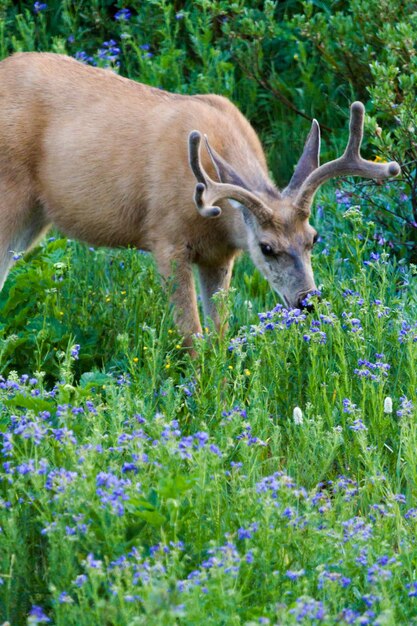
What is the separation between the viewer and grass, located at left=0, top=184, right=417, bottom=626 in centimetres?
351

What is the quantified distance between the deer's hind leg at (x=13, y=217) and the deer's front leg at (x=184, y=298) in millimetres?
875

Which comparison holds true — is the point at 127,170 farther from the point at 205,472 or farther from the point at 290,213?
the point at 205,472

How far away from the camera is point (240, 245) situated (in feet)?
21.7

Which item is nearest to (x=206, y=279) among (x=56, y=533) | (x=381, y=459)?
(x=381, y=459)

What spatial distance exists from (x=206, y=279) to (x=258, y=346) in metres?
1.34

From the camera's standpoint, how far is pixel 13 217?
6.72 metres

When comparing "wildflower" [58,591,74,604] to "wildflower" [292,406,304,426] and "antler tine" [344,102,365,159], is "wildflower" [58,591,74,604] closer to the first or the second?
"wildflower" [292,406,304,426]

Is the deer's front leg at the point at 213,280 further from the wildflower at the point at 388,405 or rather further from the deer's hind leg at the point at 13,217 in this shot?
the wildflower at the point at 388,405

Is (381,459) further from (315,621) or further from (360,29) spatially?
(360,29)

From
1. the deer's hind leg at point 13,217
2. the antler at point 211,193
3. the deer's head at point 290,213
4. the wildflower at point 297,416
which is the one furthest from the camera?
the deer's hind leg at point 13,217

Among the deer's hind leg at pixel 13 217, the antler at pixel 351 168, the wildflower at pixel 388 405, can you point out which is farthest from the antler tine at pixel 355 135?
the deer's hind leg at pixel 13 217

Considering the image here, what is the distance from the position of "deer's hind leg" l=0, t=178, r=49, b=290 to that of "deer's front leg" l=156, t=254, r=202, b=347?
0.87 metres

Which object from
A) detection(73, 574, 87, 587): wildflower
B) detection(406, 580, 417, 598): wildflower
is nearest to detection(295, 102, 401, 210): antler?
detection(406, 580, 417, 598): wildflower

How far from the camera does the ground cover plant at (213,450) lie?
140 inches
